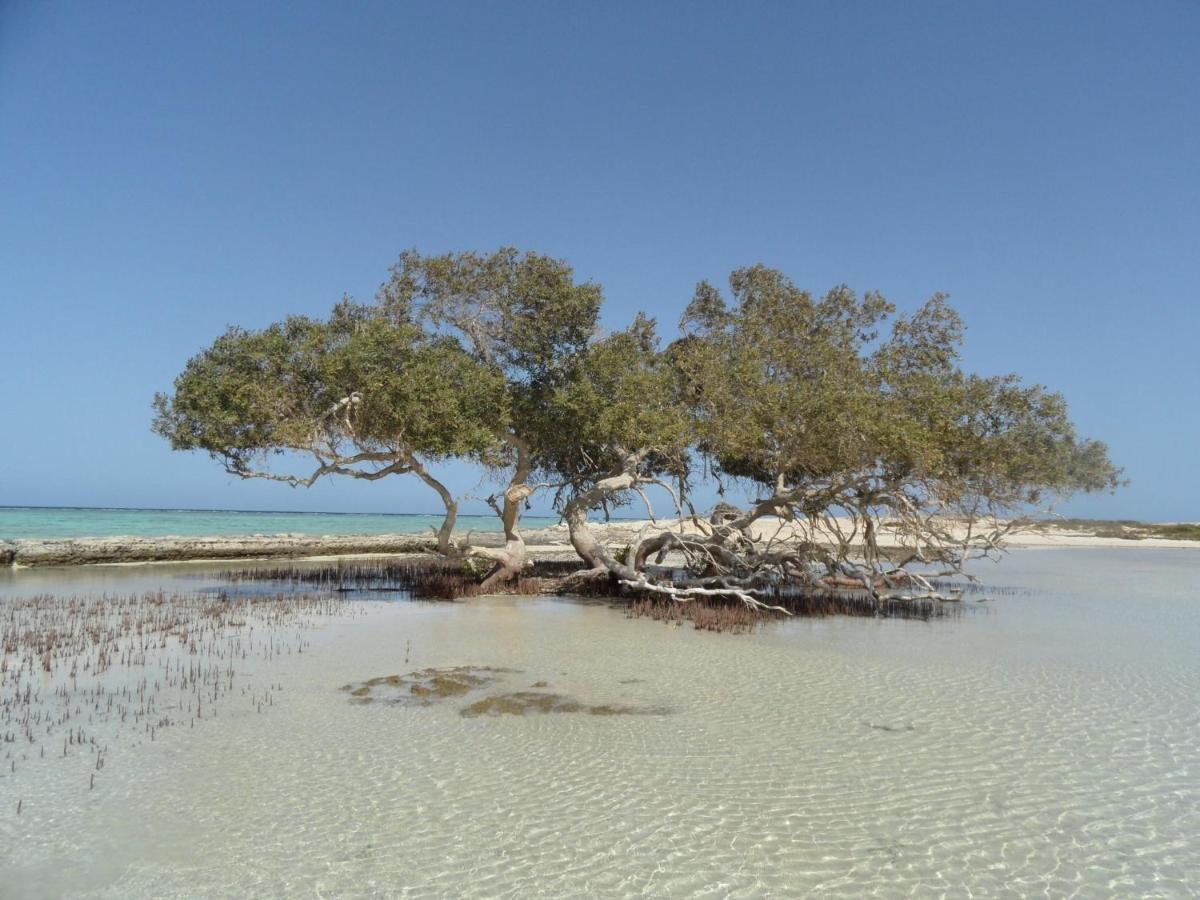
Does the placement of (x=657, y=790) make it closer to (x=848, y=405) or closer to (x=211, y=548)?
(x=848, y=405)

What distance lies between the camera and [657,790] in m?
6.16

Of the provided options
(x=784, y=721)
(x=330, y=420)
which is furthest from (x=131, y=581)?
(x=784, y=721)

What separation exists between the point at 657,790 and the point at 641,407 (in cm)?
1172

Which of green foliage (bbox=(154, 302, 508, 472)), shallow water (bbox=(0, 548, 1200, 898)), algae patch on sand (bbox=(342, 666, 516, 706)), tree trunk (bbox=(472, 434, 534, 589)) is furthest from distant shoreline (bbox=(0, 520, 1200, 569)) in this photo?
shallow water (bbox=(0, 548, 1200, 898))

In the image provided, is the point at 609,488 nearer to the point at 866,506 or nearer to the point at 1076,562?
the point at 866,506

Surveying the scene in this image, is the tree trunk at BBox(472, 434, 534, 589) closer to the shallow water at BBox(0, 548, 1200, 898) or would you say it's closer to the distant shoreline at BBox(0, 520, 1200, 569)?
the distant shoreline at BBox(0, 520, 1200, 569)

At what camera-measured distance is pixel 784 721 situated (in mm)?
8211

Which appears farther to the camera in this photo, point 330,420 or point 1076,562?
point 1076,562

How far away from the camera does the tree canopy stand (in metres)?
16.8

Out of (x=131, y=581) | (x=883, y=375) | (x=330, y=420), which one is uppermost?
(x=883, y=375)

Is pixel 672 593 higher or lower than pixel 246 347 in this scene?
lower

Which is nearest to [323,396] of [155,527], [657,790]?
[657,790]

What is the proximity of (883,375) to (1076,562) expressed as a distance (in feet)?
80.7

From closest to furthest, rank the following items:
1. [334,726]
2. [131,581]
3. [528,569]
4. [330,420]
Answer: [334,726] → [330,420] → [131,581] → [528,569]
